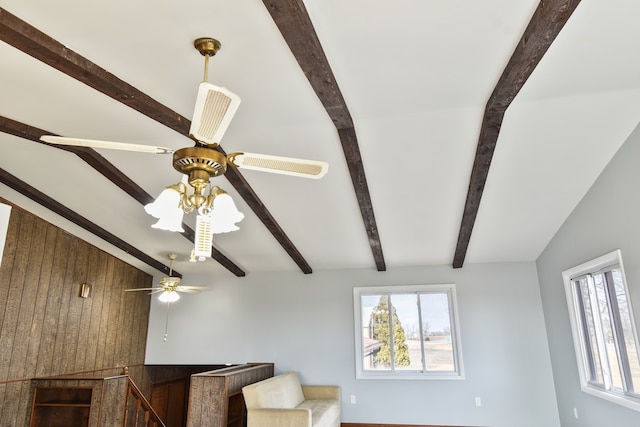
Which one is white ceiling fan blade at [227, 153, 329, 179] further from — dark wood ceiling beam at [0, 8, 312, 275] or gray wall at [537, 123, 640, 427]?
gray wall at [537, 123, 640, 427]

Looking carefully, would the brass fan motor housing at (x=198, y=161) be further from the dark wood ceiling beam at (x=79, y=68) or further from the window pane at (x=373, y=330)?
the window pane at (x=373, y=330)

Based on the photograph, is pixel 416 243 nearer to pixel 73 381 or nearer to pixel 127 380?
pixel 127 380

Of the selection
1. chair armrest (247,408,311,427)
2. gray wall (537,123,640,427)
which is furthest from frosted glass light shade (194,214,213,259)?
gray wall (537,123,640,427)

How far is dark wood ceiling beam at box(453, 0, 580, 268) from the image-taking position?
2346mm

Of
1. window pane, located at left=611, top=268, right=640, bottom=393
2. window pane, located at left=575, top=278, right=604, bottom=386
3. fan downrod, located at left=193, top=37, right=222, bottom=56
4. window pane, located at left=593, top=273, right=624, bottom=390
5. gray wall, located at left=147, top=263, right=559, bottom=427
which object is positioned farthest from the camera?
gray wall, located at left=147, top=263, right=559, bottom=427

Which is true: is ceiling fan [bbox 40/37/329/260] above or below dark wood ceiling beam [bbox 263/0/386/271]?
below

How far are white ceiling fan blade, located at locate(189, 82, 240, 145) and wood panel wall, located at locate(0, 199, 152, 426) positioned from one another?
4.10m

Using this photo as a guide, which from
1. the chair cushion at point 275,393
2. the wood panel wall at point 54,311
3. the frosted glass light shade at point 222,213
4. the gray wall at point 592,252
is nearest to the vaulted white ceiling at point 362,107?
the gray wall at point 592,252

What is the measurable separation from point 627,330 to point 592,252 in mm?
825

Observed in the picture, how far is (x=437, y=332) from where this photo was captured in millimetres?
6355

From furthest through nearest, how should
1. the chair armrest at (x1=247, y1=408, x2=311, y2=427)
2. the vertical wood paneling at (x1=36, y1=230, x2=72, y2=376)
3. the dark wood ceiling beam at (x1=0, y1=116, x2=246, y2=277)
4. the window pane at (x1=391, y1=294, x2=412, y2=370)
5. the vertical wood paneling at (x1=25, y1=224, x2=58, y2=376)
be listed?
the window pane at (x1=391, y1=294, x2=412, y2=370) → the vertical wood paneling at (x1=36, y1=230, x2=72, y2=376) → the vertical wood paneling at (x1=25, y1=224, x2=58, y2=376) → the chair armrest at (x1=247, y1=408, x2=311, y2=427) → the dark wood ceiling beam at (x1=0, y1=116, x2=246, y2=277)

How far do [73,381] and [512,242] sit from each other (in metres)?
5.60

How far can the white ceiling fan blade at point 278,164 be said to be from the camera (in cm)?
221

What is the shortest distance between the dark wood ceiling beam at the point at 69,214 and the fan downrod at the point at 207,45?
302cm
